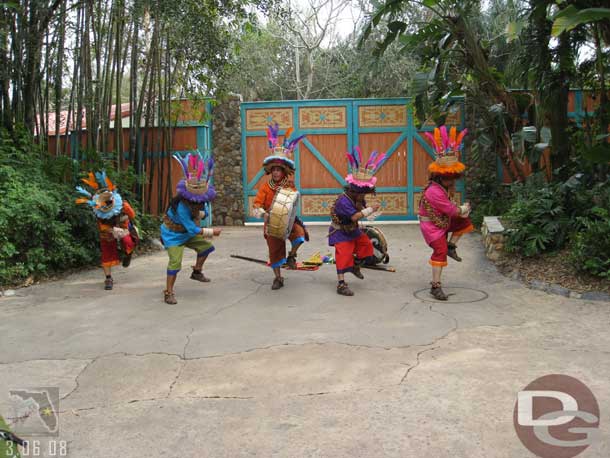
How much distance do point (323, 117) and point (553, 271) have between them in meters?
6.78

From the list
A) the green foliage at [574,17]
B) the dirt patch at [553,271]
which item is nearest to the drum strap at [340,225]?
the dirt patch at [553,271]

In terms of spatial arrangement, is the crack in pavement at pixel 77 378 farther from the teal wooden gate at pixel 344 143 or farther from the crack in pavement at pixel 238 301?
the teal wooden gate at pixel 344 143

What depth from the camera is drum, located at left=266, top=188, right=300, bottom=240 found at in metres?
6.63

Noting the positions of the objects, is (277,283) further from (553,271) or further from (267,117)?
(267,117)

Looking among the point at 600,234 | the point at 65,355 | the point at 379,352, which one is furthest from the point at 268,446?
the point at 600,234

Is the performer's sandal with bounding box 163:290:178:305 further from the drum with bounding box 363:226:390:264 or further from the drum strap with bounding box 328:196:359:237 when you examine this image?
the drum with bounding box 363:226:390:264

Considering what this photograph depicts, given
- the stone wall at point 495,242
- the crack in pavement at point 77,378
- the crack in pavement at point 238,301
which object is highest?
the stone wall at point 495,242

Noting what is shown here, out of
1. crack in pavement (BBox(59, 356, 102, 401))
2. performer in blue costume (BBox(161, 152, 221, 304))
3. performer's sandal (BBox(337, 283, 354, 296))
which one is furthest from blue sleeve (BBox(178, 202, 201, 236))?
crack in pavement (BBox(59, 356, 102, 401))

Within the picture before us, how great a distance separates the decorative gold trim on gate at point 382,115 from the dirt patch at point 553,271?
5.30 m

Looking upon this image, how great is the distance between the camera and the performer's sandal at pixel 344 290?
6.51 m

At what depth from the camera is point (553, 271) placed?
22.6 feet

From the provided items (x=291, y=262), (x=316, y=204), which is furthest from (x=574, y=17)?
(x=316, y=204)

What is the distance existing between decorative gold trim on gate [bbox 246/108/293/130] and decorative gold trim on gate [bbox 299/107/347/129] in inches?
11.3

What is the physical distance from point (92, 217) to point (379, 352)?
532 centimetres
